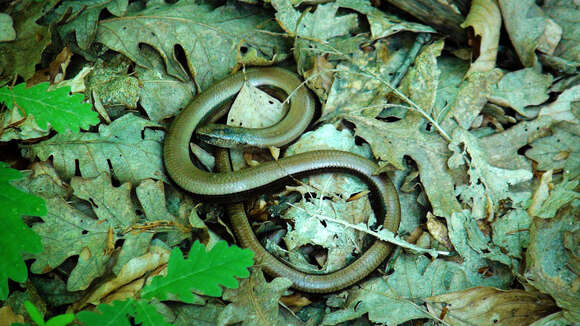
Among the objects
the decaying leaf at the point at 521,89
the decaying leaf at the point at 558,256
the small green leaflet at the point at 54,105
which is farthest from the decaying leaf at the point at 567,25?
the small green leaflet at the point at 54,105

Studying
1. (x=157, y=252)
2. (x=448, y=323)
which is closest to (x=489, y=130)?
(x=448, y=323)

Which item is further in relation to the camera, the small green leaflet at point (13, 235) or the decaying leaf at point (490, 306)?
the decaying leaf at point (490, 306)

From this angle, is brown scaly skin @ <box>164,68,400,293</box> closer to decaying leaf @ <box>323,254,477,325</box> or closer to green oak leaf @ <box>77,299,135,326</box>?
decaying leaf @ <box>323,254,477,325</box>

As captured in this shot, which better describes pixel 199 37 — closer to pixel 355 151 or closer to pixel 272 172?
pixel 272 172

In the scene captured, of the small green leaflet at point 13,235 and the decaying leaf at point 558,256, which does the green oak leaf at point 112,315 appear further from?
the decaying leaf at point 558,256

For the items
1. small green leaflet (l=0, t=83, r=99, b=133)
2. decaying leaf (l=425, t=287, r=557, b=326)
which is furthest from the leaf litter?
small green leaflet (l=0, t=83, r=99, b=133)

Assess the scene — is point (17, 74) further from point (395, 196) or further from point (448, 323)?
point (448, 323)
